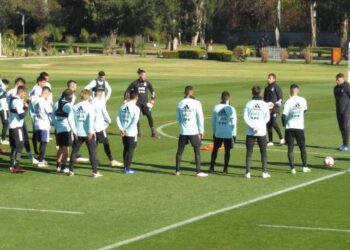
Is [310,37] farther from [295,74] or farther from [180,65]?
A: [295,74]

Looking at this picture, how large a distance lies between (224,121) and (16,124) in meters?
4.99

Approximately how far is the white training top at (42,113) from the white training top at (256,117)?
519cm

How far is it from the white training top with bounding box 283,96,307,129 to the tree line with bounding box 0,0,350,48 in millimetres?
81852

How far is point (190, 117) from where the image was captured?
20766 mm

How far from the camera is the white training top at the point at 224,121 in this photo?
2120 cm

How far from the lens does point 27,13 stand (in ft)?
420

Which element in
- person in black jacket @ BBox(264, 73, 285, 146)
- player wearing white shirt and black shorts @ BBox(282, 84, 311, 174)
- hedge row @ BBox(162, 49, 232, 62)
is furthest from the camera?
hedge row @ BBox(162, 49, 232, 62)

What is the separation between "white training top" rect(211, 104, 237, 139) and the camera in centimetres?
2120

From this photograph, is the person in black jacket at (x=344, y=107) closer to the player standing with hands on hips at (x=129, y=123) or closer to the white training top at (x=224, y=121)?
the white training top at (x=224, y=121)

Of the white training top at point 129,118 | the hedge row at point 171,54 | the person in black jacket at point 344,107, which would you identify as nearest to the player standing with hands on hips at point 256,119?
the white training top at point 129,118

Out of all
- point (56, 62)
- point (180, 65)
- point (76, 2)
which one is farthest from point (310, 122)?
point (76, 2)

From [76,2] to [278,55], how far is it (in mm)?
31976

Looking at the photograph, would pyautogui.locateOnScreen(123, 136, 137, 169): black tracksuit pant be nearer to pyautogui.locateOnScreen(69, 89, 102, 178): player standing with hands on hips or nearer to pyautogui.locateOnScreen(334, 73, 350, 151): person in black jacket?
pyautogui.locateOnScreen(69, 89, 102, 178): player standing with hands on hips

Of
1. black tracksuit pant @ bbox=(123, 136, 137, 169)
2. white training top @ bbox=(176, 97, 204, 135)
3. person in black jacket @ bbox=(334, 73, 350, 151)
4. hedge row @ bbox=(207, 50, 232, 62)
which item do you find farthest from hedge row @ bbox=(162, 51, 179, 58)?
white training top @ bbox=(176, 97, 204, 135)
